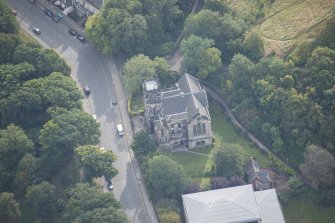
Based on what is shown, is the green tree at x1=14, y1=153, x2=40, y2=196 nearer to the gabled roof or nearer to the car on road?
the car on road

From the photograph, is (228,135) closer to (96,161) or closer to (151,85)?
(151,85)

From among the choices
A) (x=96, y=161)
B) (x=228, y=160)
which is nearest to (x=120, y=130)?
(x=96, y=161)

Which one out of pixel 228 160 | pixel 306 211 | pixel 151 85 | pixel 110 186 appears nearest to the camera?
pixel 306 211

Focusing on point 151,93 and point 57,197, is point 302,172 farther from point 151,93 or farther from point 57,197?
point 57,197

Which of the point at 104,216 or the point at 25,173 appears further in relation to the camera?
the point at 25,173

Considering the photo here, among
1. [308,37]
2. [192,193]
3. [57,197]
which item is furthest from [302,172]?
[57,197]

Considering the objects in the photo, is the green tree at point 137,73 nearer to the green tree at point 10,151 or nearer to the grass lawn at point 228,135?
the grass lawn at point 228,135
